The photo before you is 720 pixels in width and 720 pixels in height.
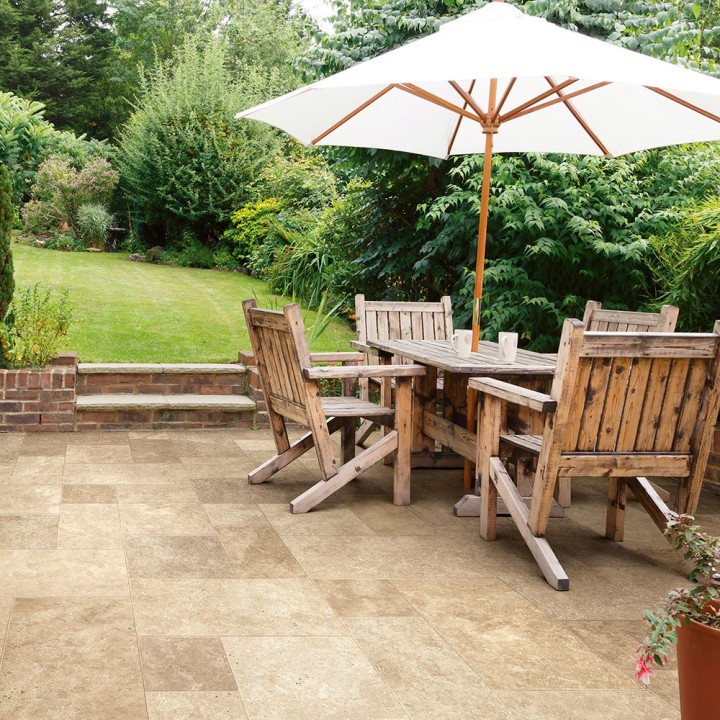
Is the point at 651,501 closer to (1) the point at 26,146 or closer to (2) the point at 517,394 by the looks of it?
(2) the point at 517,394

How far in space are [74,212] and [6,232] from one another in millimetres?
9038

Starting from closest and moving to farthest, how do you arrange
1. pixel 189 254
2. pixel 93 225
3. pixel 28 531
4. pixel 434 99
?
pixel 28 531, pixel 434 99, pixel 189 254, pixel 93 225

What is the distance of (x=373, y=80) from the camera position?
4.13 meters

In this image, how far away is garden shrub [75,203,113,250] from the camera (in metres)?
14.6

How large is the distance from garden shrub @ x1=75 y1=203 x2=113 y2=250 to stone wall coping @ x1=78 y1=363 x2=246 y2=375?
805 cm

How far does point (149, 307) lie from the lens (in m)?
9.70

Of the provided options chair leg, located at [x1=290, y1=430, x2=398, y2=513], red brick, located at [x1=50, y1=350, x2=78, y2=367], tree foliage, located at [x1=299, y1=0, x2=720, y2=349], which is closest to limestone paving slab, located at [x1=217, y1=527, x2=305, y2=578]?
chair leg, located at [x1=290, y1=430, x2=398, y2=513]

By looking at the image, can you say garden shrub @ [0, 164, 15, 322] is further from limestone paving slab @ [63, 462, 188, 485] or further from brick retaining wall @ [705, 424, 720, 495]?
brick retaining wall @ [705, 424, 720, 495]

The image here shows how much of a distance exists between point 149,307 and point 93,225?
552cm

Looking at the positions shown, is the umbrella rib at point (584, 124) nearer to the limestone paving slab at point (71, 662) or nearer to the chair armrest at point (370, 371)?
the chair armrest at point (370, 371)

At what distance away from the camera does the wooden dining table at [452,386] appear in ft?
15.4

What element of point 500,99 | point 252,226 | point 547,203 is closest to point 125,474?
point 500,99

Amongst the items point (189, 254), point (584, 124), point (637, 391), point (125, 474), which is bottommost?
point (189, 254)

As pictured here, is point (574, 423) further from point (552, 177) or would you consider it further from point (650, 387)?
point (552, 177)
